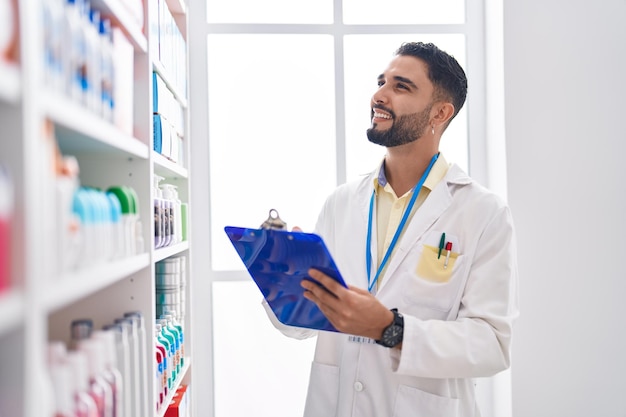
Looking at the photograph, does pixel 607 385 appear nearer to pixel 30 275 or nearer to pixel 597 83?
pixel 597 83

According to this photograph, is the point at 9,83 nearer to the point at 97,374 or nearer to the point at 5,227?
the point at 5,227

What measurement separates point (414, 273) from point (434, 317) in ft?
0.52

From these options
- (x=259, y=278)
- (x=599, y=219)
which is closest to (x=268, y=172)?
(x=259, y=278)

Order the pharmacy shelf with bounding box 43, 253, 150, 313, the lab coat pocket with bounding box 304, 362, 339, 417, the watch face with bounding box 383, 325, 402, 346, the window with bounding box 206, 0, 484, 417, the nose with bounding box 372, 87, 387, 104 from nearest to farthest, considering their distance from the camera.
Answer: the pharmacy shelf with bounding box 43, 253, 150, 313 < the watch face with bounding box 383, 325, 402, 346 < the lab coat pocket with bounding box 304, 362, 339, 417 < the nose with bounding box 372, 87, 387, 104 < the window with bounding box 206, 0, 484, 417

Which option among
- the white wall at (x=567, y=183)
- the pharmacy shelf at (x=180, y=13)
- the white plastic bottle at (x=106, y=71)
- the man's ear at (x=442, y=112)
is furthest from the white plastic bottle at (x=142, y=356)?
the white wall at (x=567, y=183)

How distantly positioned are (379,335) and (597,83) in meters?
1.62

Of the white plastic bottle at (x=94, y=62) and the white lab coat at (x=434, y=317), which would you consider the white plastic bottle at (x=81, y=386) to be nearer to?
the white plastic bottle at (x=94, y=62)

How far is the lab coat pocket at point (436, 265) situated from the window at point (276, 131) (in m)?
0.91

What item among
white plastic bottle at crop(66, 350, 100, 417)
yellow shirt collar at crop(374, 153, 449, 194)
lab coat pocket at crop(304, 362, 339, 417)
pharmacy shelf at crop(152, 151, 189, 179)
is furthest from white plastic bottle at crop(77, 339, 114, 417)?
yellow shirt collar at crop(374, 153, 449, 194)

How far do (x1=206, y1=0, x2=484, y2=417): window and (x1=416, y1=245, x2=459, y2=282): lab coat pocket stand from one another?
907mm

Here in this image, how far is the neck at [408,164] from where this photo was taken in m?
1.95

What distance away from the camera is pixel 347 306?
4.72 ft

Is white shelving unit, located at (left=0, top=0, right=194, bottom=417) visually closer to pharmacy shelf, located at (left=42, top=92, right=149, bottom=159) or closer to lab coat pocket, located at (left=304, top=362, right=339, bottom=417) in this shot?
pharmacy shelf, located at (left=42, top=92, right=149, bottom=159)

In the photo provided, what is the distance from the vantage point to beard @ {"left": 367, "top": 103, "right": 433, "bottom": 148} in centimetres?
190
